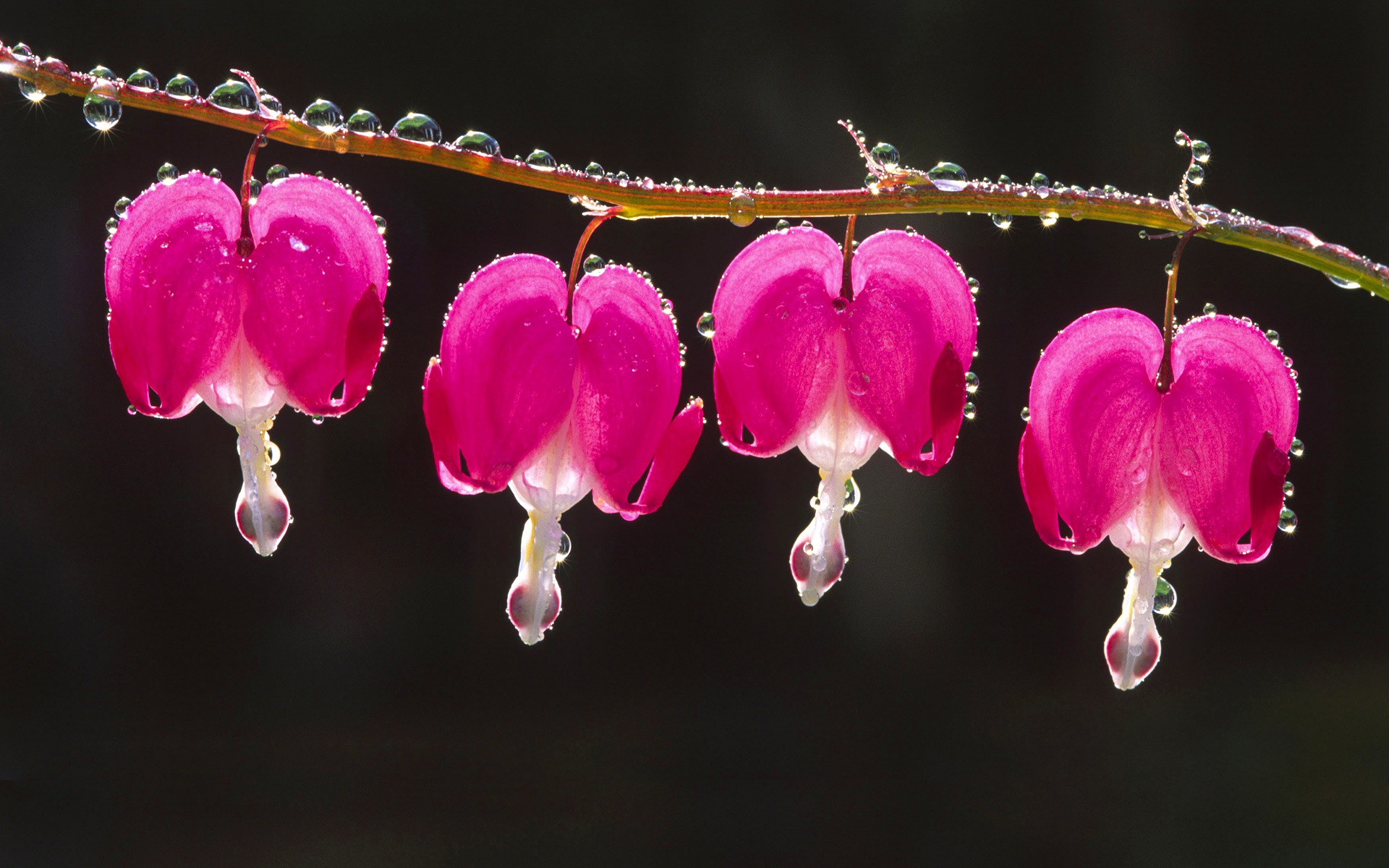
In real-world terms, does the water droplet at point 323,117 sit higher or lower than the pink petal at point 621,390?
higher

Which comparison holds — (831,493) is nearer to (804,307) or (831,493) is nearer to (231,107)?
(804,307)

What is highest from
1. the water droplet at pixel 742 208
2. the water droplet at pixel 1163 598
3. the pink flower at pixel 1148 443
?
the water droplet at pixel 742 208

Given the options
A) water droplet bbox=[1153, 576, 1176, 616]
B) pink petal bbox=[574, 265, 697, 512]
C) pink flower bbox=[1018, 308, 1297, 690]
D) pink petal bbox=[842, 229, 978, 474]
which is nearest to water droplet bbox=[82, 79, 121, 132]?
pink petal bbox=[574, 265, 697, 512]

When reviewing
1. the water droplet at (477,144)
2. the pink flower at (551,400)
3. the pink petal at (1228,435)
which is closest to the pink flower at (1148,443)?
the pink petal at (1228,435)

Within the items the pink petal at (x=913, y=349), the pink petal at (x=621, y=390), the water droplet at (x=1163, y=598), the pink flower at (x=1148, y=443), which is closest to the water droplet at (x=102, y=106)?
the pink petal at (x=621, y=390)

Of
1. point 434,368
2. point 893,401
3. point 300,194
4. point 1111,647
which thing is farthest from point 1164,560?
point 300,194

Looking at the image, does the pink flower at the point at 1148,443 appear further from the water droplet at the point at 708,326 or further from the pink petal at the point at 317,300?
the pink petal at the point at 317,300

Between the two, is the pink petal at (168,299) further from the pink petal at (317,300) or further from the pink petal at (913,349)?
the pink petal at (913,349)
